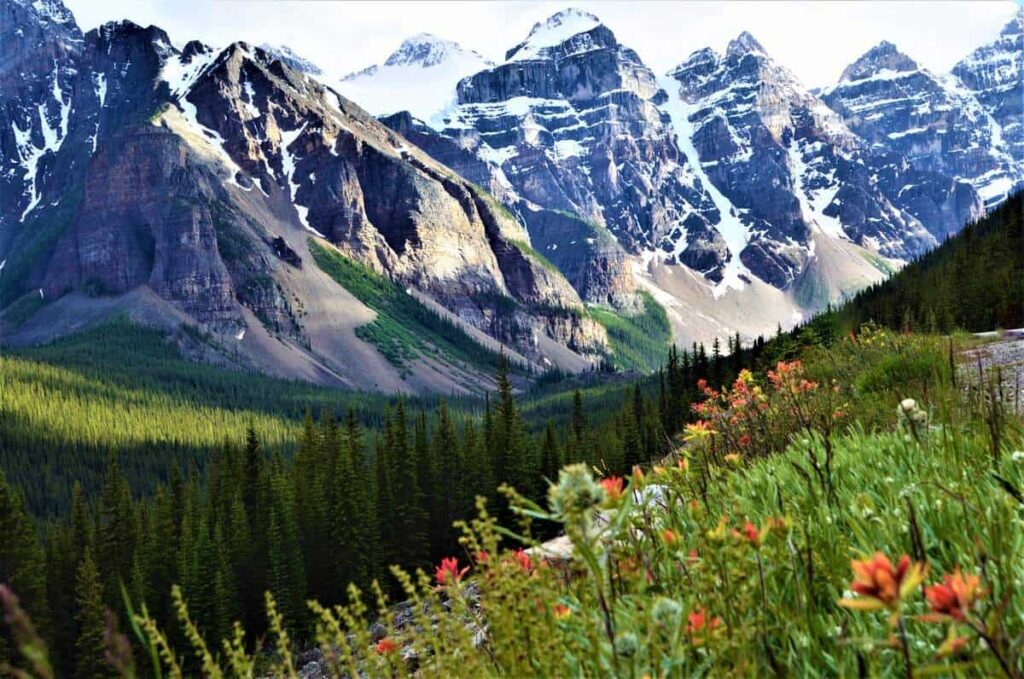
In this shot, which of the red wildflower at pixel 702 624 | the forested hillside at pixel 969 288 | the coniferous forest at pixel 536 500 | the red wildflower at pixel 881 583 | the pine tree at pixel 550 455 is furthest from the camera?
the pine tree at pixel 550 455

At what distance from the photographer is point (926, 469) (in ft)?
13.9

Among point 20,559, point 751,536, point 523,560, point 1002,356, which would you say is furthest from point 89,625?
point 751,536

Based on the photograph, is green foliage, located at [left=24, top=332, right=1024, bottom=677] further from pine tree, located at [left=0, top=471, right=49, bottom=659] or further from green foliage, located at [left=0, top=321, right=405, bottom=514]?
green foliage, located at [left=0, top=321, right=405, bottom=514]

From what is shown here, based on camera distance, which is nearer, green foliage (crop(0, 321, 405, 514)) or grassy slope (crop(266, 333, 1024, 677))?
grassy slope (crop(266, 333, 1024, 677))

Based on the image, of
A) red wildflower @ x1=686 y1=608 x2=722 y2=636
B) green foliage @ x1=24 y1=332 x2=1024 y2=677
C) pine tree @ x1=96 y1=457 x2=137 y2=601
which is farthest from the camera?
pine tree @ x1=96 y1=457 x2=137 y2=601

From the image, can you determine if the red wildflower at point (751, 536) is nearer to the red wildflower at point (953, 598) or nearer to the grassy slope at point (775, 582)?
the grassy slope at point (775, 582)

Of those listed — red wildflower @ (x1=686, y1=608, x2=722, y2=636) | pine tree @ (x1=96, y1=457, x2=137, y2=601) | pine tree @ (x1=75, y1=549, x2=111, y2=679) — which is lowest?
pine tree @ (x1=75, y1=549, x2=111, y2=679)

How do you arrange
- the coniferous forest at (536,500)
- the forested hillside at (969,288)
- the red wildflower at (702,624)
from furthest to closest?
1. the forested hillside at (969,288)
2. the coniferous forest at (536,500)
3. the red wildflower at (702,624)

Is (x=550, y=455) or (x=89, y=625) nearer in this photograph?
(x=89, y=625)

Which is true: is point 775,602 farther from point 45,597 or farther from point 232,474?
point 232,474

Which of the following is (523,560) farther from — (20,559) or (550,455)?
(20,559)

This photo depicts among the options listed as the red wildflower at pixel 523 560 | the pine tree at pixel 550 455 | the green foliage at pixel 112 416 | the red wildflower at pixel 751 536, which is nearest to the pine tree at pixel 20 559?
the pine tree at pixel 550 455

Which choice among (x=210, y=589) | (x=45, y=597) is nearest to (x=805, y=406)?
(x=210, y=589)

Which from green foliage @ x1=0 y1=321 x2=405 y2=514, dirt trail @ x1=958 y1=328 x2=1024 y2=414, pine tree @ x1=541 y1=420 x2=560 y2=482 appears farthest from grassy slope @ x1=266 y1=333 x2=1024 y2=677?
green foliage @ x1=0 y1=321 x2=405 y2=514
